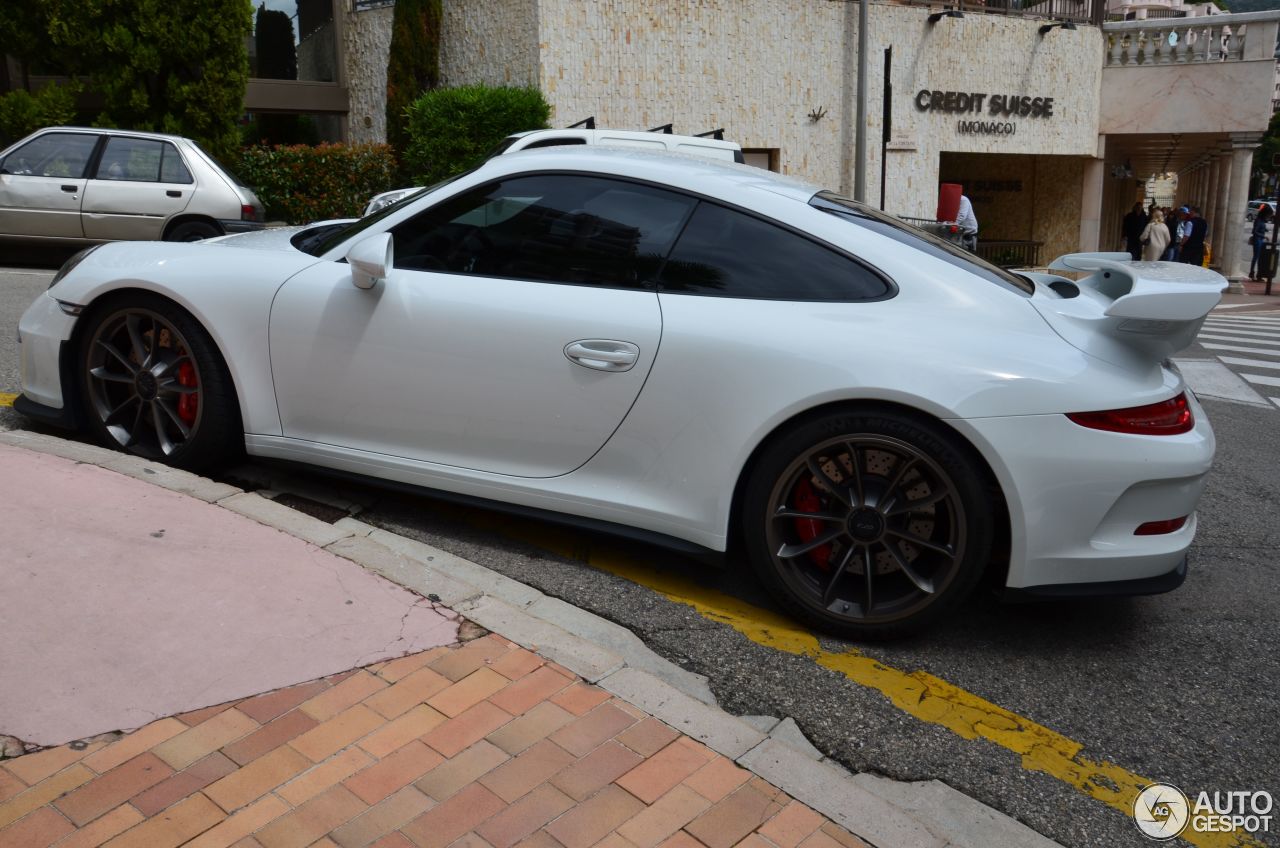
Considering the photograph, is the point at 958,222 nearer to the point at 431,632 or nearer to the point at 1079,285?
the point at 1079,285

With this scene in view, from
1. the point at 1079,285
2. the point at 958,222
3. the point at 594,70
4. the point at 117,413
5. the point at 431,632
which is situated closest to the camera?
the point at 431,632

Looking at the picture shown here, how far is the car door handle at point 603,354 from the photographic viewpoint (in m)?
3.76

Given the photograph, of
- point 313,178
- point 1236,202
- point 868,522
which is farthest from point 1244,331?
point 1236,202

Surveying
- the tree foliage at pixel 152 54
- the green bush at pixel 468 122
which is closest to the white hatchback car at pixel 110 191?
the tree foliage at pixel 152 54

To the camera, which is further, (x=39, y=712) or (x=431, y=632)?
(x=431, y=632)

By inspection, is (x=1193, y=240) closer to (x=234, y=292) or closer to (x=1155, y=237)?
(x=1155, y=237)

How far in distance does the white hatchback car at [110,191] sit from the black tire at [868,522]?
9539mm

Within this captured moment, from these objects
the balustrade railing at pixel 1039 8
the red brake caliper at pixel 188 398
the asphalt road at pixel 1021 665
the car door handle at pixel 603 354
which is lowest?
the asphalt road at pixel 1021 665

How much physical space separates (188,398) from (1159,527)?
11.7 ft

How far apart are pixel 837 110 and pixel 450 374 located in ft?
61.0

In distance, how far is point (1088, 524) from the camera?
11.2 feet

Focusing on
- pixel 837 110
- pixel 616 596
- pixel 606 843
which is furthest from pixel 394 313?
pixel 837 110

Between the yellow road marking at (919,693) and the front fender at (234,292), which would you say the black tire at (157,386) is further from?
the yellow road marking at (919,693)

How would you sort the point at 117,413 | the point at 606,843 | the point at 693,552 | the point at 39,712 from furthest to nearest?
1. the point at 117,413
2. the point at 693,552
3. the point at 39,712
4. the point at 606,843
